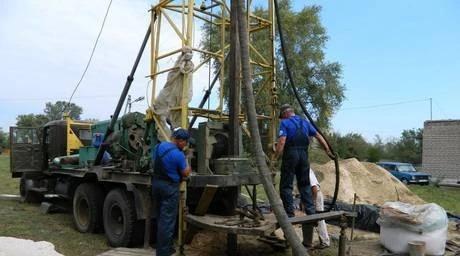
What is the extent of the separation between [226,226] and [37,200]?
9440 millimetres

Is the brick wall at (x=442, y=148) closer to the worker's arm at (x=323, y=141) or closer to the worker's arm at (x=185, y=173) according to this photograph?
the worker's arm at (x=323, y=141)

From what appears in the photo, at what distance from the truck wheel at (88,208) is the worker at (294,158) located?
12.7 ft

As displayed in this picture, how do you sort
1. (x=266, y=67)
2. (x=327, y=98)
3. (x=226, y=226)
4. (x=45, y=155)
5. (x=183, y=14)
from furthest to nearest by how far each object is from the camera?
(x=327, y=98) < (x=45, y=155) < (x=266, y=67) < (x=183, y=14) < (x=226, y=226)

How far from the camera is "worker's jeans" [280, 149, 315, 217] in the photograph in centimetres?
770

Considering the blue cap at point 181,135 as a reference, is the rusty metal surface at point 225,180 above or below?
below

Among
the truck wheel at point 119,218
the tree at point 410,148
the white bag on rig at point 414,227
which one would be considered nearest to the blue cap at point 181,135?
the truck wheel at point 119,218

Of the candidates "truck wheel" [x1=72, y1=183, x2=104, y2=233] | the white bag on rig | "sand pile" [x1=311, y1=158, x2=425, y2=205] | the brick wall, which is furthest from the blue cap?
the brick wall

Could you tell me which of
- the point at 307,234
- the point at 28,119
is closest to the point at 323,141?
the point at 307,234

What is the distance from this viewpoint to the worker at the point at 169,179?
6.88 metres

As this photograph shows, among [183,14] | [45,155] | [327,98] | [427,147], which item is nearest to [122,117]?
[183,14]

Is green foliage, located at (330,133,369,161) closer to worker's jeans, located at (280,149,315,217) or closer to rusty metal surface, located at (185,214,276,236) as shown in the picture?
worker's jeans, located at (280,149,315,217)

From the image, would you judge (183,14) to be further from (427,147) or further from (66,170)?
(427,147)

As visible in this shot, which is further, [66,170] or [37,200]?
[37,200]

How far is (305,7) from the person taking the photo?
34.9 meters
